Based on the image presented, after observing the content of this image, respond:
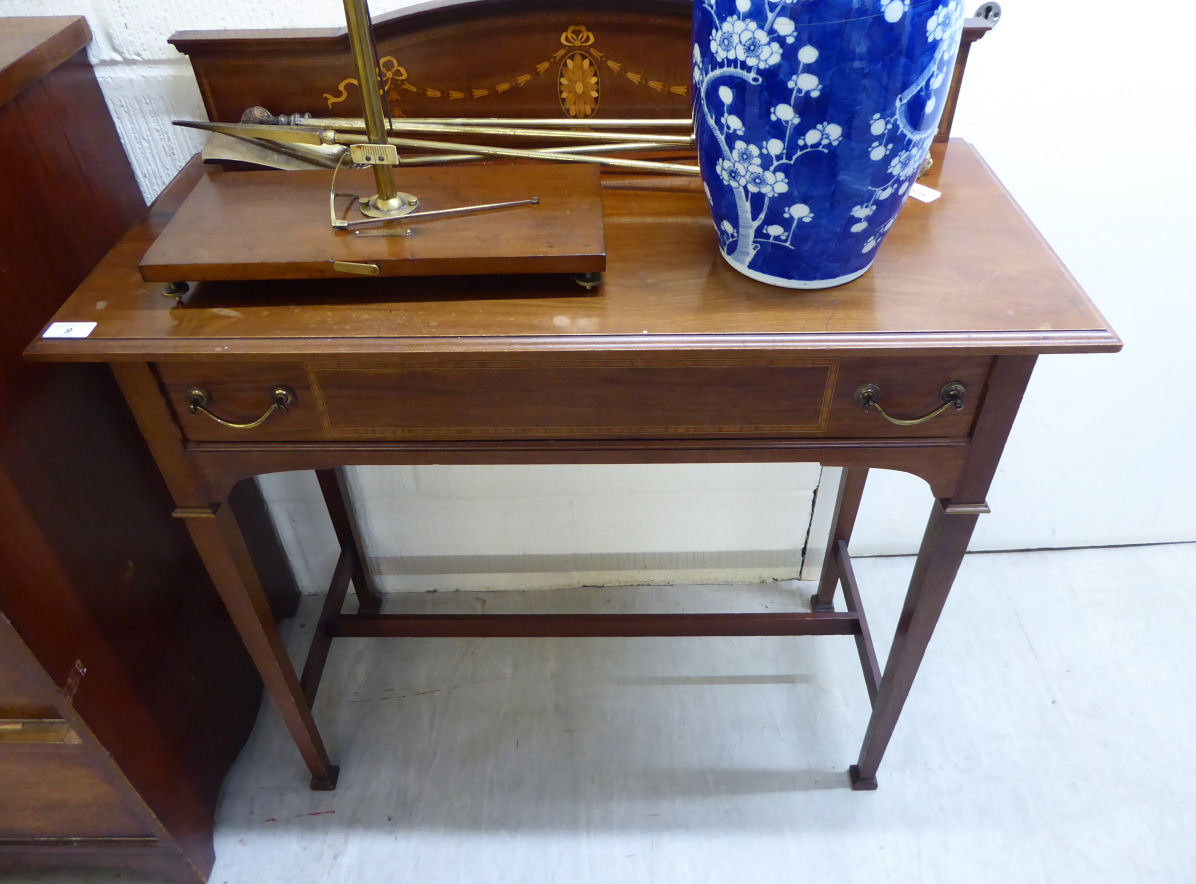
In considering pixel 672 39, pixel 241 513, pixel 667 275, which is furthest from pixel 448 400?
pixel 241 513

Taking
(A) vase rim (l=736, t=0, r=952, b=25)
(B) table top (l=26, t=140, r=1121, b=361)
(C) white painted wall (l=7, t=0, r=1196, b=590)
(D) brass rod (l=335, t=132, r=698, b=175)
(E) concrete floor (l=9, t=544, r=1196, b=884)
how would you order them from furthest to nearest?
(E) concrete floor (l=9, t=544, r=1196, b=884) < (C) white painted wall (l=7, t=0, r=1196, b=590) < (D) brass rod (l=335, t=132, r=698, b=175) < (B) table top (l=26, t=140, r=1121, b=361) < (A) vase rim (l=736, t=0, r=952, b=25)

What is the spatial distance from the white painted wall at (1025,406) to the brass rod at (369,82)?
0.27 metres

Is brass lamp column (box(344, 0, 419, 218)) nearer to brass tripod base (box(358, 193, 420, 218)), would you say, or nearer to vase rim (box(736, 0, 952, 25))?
brass tripod base (box(358, 193, 420, 218))

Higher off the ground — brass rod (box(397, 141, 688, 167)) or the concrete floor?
brass rod (box(397, 141, 688, 167))

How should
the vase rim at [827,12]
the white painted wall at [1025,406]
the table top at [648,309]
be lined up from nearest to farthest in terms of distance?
the vase rim at [827,12] → the table top at [648,309] → the white painted wall at [1025,406]

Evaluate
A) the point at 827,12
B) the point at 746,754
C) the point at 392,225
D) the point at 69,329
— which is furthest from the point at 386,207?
the point at 746,754

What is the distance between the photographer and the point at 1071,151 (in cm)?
103

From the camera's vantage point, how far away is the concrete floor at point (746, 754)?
3.61 ft

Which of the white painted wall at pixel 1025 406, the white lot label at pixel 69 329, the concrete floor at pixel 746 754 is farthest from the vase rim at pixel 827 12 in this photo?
the concrete floor at pixel 746 754

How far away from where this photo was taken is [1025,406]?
1273mm

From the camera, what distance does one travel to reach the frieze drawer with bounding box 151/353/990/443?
0.71m

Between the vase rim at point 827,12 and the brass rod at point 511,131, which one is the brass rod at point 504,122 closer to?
the brass rod at point 511,131

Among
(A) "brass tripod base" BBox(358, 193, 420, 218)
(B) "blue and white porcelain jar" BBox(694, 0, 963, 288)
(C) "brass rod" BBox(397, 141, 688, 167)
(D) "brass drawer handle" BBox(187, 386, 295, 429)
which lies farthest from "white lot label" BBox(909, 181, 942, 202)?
(D) "brass drawer handle" BBox(187, 386, 295, 429)

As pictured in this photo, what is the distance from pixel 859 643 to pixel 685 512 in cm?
32
